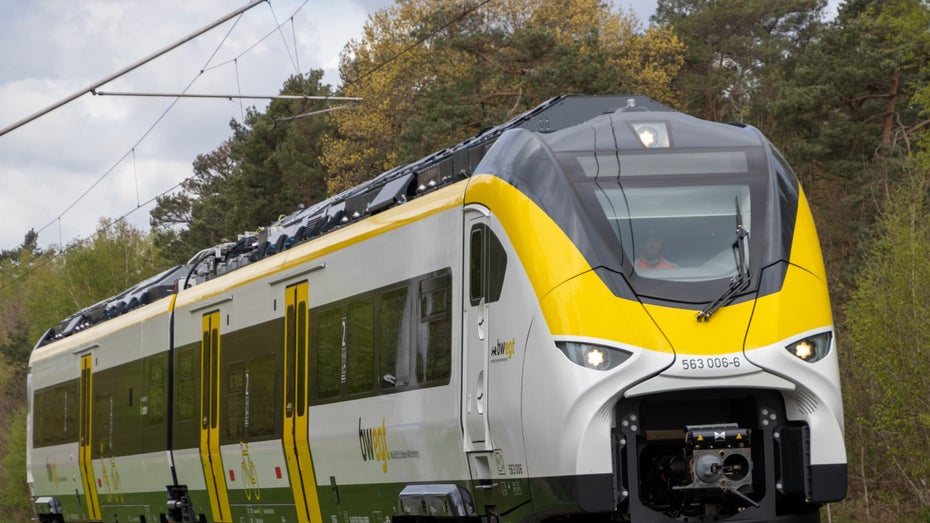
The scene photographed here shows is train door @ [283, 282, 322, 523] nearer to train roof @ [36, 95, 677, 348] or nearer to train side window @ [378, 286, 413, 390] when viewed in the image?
train roof @ [36, 95, 677, 348]

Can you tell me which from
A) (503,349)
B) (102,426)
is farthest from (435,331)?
(102,426)

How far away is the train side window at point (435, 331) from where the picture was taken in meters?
10.6

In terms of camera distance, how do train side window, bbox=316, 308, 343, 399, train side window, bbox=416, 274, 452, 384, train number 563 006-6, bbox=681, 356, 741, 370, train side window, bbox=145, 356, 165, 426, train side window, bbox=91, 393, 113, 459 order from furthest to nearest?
train side window, bbox=91, 393, 113, 459 → train side window, bbox=145, 356, 165, 426 → train side window, bbox=316, 308, 343, 399 → train side window, bbox=416, 274, 452, 384 → train number 563 006-6, bbox=681, 356, 741, 370

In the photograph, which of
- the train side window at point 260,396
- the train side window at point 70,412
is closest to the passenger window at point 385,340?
the train side window at point 260,396

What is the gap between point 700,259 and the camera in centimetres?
934

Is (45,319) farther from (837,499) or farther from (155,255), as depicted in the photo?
(837,499)

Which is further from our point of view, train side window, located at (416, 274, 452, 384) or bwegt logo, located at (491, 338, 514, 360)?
train side window, located at (416, 274, 452, 384)

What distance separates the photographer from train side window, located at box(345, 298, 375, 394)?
1191 cm

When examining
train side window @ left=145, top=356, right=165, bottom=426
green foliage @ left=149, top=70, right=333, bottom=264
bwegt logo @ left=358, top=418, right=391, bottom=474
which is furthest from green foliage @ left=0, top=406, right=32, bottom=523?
bwegt logo @ left=358, top=418, right=391, bottom=474

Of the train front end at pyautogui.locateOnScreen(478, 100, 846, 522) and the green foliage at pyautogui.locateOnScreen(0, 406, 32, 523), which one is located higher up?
the train front end at pyautogui.locateOnScreen(478, 100, 846, 522)

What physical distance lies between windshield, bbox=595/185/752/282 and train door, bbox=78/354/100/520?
43.4 feet

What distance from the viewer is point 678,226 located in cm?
948

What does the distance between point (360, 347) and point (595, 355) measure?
357 cm

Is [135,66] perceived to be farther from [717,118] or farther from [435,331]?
[717,118]
